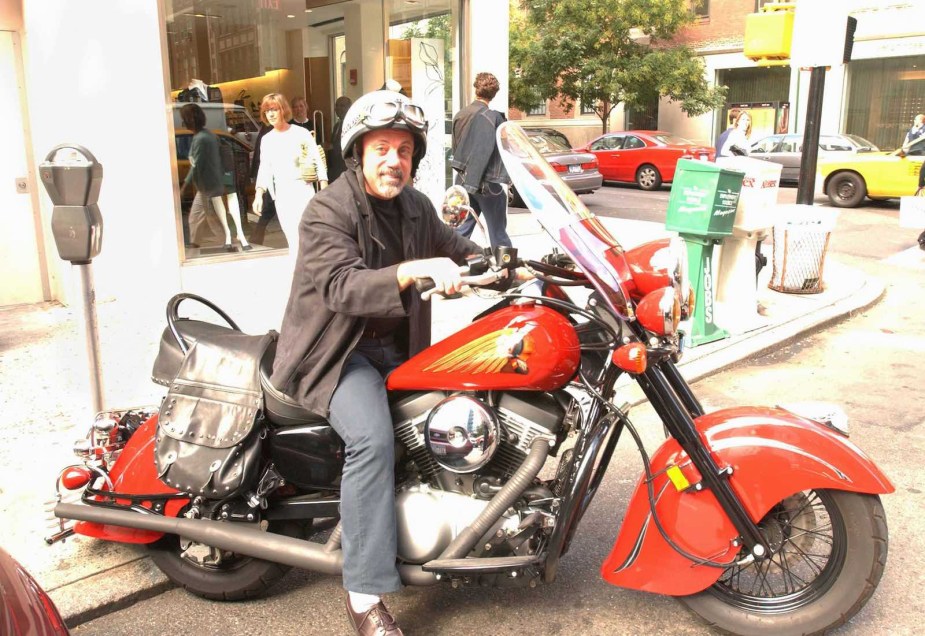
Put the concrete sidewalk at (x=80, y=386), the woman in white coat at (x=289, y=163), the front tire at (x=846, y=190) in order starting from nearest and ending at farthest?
the concrete sidewalk at (x=80, y=386) → the woman in white coat at (x=289, y=163) → the front tire at (x=846, y=190)

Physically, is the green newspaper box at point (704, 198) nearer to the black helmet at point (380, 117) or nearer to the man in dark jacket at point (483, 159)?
the man in dark jacket at point (483, 159)

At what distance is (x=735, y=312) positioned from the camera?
720 cm

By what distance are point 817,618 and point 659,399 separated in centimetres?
92

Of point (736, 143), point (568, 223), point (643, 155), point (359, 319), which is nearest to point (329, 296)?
point (359, 319)

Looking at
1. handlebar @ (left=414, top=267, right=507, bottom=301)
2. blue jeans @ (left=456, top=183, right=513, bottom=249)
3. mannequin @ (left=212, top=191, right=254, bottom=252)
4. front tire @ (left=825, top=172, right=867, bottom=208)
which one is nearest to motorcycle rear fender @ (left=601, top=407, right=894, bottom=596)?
handlebar @ (left=414, top=267, right=507, bottom=301)

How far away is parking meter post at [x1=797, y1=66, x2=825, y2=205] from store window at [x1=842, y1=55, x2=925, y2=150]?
1923cm

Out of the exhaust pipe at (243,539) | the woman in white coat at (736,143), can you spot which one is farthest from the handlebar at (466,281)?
the woman in white coat at (736,143)

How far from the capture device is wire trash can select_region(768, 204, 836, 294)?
8.27 meters

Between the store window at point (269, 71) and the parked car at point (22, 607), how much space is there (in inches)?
256

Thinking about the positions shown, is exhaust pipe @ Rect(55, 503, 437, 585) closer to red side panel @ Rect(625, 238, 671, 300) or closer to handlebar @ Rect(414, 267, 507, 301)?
handlebar @ Rect(414, 267, 507, 301)

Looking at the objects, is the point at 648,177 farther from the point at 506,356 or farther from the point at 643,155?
the point at 506,356

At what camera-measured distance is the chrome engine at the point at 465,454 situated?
2707 mm

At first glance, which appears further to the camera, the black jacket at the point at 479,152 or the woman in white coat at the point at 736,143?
the woman in white coat at the point at 736,143

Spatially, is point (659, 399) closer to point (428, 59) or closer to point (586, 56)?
point (428, 59)
